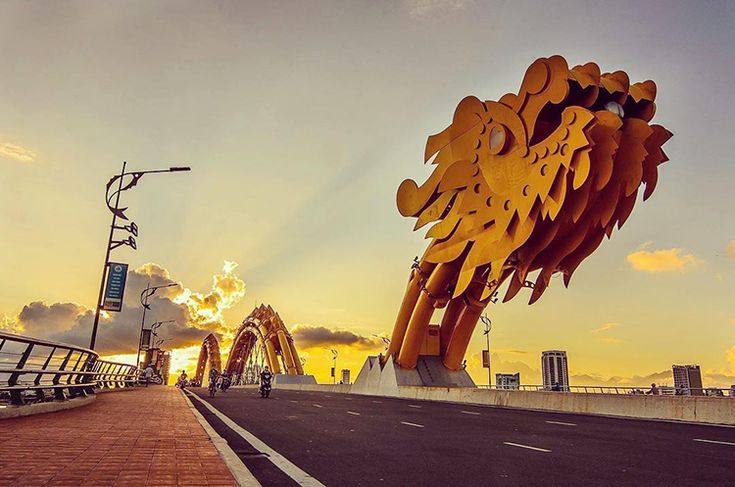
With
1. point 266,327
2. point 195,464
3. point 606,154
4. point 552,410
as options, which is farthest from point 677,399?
point 266,327

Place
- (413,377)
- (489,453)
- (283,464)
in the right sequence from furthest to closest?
(413,377)
(489,453)
(283,464)

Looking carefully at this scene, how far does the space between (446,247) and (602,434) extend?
22128 mm

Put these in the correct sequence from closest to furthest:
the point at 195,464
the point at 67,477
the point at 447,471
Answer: the point at 67,477
the point at 195,464
the point at 447,471

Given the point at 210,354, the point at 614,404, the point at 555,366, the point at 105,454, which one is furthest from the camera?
the point at 210,354

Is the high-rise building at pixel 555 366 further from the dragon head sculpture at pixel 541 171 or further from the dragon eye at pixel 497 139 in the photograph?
the dragon eye at pixel 497 139

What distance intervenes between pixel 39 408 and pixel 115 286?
39.5 ft

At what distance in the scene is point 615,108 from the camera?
26656 millimetres

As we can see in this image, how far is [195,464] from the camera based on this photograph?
641cm

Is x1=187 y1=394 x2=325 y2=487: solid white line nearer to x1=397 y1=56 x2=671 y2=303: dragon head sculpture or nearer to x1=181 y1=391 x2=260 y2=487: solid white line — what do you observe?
x1=181 y1=391 x2=260 y2=487: solid white line

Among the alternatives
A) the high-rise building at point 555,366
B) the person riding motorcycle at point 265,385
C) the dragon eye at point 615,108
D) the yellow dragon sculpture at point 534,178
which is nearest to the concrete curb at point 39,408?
the person riding motorcycle at point 265,385

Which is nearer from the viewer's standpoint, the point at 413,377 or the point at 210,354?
the point at 413,377

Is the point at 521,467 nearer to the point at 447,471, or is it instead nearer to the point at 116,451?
the point at 447,471

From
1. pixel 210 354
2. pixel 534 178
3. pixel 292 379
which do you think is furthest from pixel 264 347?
pixel 534 178

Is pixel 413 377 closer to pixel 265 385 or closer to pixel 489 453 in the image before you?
pixel 265 385
